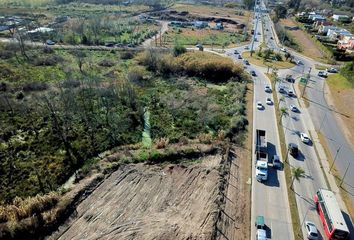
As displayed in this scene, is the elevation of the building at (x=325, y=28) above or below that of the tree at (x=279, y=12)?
below

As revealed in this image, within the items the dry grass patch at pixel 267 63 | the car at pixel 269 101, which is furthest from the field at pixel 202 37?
the car at pixel 269 101

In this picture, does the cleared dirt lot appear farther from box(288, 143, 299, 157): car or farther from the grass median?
box(288, 143, 299, 157): car

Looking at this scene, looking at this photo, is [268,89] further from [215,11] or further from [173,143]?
[215,11]

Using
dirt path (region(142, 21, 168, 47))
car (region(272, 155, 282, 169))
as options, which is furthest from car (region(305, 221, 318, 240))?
dirt path (region(142, 21, 168, 47))

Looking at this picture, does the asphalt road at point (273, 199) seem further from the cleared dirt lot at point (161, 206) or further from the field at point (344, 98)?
the field at point (344, 98)

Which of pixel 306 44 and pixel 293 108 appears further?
pixel 306 44

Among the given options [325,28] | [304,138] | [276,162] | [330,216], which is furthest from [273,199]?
[325,28]

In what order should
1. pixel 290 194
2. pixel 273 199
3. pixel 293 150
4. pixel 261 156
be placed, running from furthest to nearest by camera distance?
pixel 293 150 < pixel 261 156 < pixel 290 194 < pixel 273 199
